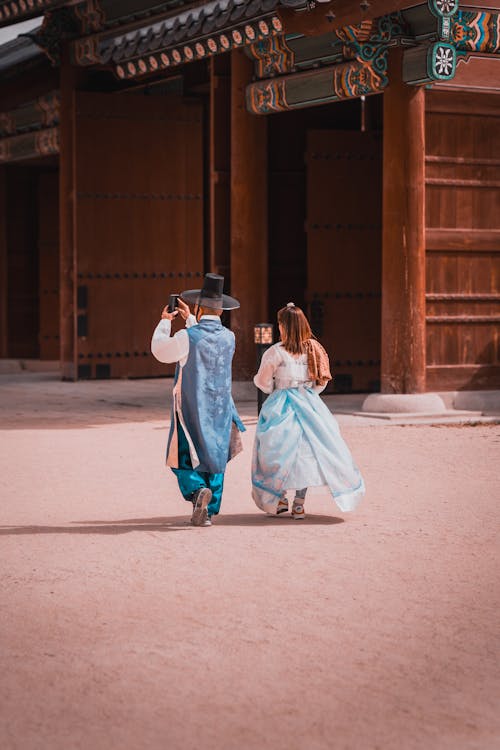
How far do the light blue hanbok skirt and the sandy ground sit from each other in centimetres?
15

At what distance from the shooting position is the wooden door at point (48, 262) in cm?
2047

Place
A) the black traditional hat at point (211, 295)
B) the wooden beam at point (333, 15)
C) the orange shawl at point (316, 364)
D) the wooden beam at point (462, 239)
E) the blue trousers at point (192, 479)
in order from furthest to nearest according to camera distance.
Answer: the wooden beam at point (462, 239) < the wooden beam at point (333, 15) < the orange shawl at point (316, 364) < the black traditional hat at point (211, 295) < the blue trousers at point (192, 479)

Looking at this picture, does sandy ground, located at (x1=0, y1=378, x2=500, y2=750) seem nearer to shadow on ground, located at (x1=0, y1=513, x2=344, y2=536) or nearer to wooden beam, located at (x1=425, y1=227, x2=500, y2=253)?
shadow on ground, located at (x1=0, y1=513, x2=344, y2=536)

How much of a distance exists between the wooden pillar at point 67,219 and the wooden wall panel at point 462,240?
5.48 m

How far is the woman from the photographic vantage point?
7.30 meters

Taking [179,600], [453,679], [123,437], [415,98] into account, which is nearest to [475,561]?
[179,600]

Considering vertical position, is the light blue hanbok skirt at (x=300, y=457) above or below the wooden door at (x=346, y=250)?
below

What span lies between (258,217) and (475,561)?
8.77 m

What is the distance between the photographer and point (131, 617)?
5.05m

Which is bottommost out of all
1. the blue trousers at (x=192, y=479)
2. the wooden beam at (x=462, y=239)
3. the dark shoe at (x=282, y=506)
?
the dark shoe at (x=282, y=506)

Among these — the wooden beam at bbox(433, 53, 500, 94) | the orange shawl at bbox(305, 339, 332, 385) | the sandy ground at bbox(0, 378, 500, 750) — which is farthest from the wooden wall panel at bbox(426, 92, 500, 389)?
the orange shawl at bbox(305, 339, 332, 385)

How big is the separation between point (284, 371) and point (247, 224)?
276 inches

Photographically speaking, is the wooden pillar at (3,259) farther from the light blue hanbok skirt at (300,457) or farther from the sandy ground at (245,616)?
the light blue hanbok skirt at (300,457)

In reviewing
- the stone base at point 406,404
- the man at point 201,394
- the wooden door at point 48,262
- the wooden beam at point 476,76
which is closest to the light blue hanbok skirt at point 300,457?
the man at point 201,394
